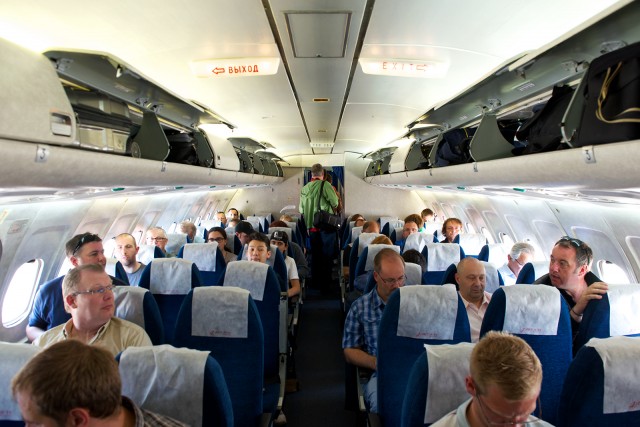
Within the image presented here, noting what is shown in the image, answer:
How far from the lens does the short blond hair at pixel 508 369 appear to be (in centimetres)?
166

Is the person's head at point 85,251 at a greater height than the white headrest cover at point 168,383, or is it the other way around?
the person's head at point 85,251

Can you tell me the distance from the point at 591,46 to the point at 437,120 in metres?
2.55

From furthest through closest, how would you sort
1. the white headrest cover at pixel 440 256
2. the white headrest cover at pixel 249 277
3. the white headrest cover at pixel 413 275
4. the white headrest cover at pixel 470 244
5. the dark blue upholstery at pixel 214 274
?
the white headrest cover at pixel 470 244 → the white headrest cover at pixel 440 256 → the dark blue upholstery at pixel 214 274 → the white headrest cover at pixel 413 275 → the white headrest cover at pixel 249 277

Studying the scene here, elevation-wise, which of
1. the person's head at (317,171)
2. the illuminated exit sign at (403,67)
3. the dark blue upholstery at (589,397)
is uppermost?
the illuminated exit sign at (403,67)

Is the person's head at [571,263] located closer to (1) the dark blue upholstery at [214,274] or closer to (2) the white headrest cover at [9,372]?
(1) the dark blue upholstery at [214,274]

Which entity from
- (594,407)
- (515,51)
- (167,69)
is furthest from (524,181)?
(167,69)

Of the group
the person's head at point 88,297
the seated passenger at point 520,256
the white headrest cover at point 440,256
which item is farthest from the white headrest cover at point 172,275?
the seated passenger at point 520,256

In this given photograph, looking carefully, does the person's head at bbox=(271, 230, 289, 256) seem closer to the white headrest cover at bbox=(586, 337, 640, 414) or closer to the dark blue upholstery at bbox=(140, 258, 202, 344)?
the dark blue upholstery at bbox=(140, 258, 202, 344)

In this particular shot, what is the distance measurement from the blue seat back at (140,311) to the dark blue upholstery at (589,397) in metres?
2.36

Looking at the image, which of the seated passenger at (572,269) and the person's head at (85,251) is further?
the person's head at (85,251)

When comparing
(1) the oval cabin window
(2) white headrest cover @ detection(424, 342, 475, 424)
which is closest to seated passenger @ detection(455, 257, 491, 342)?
(2) white headrest cover @ detection(424, 342, 475, 424)

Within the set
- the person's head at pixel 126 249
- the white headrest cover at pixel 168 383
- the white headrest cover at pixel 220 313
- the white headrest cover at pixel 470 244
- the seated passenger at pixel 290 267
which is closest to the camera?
the white headrest cover at pixel 168 383

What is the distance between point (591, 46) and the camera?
6.79 feet

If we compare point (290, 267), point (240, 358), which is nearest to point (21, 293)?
point (290, 267)
